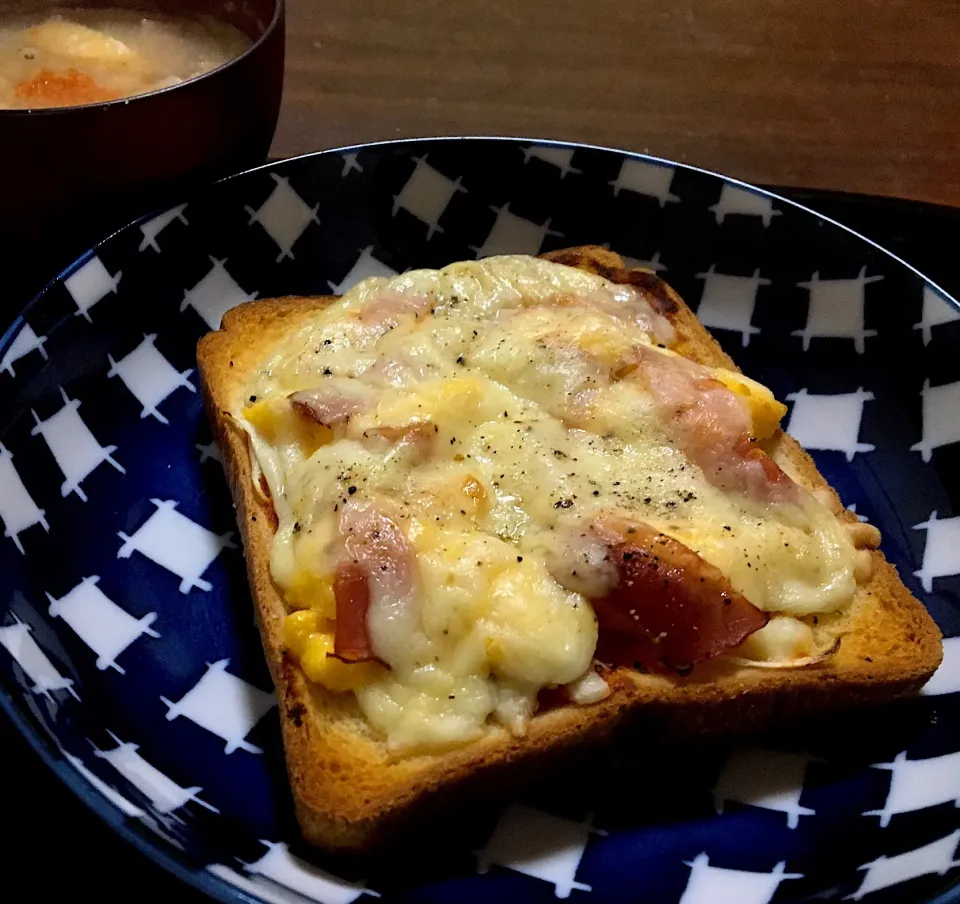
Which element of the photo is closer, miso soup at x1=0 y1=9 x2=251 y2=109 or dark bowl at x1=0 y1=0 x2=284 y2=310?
dark bowl at x1=0 y1=0 x2=284 y2=310

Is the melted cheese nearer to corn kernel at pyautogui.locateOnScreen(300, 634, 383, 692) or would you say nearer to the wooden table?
corn kernel at pyautogui.locateOnScreen(300, 634, 383, 692)

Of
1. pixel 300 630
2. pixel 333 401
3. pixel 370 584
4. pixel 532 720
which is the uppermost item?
pixel 333 401

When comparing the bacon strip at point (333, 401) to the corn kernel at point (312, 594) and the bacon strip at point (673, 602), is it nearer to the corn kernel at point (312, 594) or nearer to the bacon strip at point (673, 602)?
the corn kernel at point (312, 594)

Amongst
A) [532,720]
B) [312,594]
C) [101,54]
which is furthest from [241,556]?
[101,54]

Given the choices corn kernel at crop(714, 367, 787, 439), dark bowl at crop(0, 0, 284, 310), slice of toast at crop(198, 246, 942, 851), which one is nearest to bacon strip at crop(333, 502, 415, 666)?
slice of toast at crop(198, 246, 942, 851)

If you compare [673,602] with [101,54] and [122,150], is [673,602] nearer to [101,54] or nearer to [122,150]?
[122,150]
